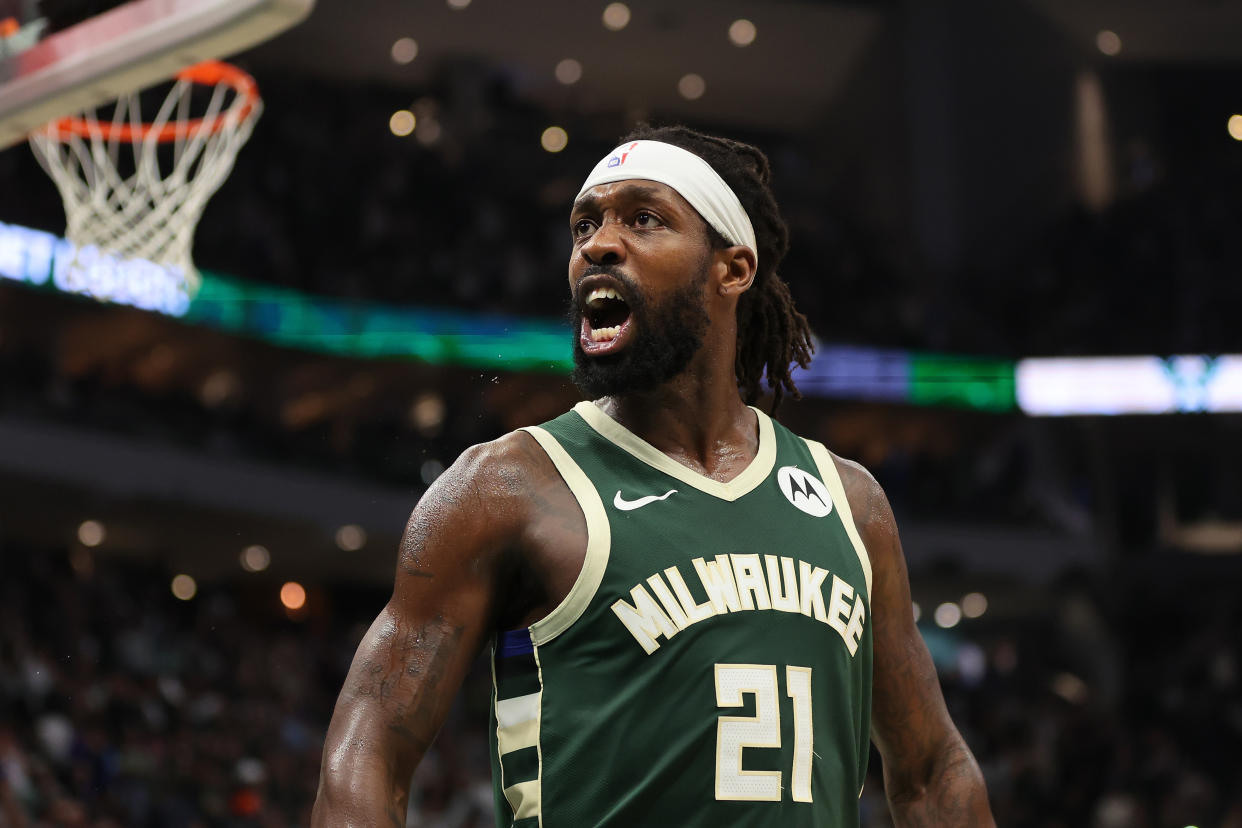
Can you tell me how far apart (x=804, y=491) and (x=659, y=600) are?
1.40 ft

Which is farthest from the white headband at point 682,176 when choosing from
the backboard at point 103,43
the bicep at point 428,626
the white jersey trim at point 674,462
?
the backboard at point 103,43

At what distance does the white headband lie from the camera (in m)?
2.73

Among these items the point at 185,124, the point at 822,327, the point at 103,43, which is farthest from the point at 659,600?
the point at 822,327

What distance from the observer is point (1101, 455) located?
20141 mm

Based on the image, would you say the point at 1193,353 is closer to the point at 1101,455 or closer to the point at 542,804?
the point at 1101,455

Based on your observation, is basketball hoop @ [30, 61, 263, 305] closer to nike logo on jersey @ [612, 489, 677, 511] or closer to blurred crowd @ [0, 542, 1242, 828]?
blurred crowd @ [0, 542, 1242, 828]

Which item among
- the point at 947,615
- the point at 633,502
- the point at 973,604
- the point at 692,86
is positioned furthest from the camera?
the point at 692,86

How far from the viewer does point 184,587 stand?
17500 mm

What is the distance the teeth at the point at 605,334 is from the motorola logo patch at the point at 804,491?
0.38m

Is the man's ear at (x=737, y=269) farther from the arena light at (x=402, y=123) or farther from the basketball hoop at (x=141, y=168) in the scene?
the arena light at (x=402, y=123)

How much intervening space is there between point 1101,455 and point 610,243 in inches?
731

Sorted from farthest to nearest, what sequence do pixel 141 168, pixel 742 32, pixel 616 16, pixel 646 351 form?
1. pixel 742 32
2. pixel 616 16
3. pixel 141 168
4. pixel 646 351

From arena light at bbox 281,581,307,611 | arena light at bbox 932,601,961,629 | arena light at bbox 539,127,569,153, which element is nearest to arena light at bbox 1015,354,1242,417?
arena light at bbox 932,601,961,629

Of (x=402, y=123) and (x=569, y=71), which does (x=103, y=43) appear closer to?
(x=402, y=123)
